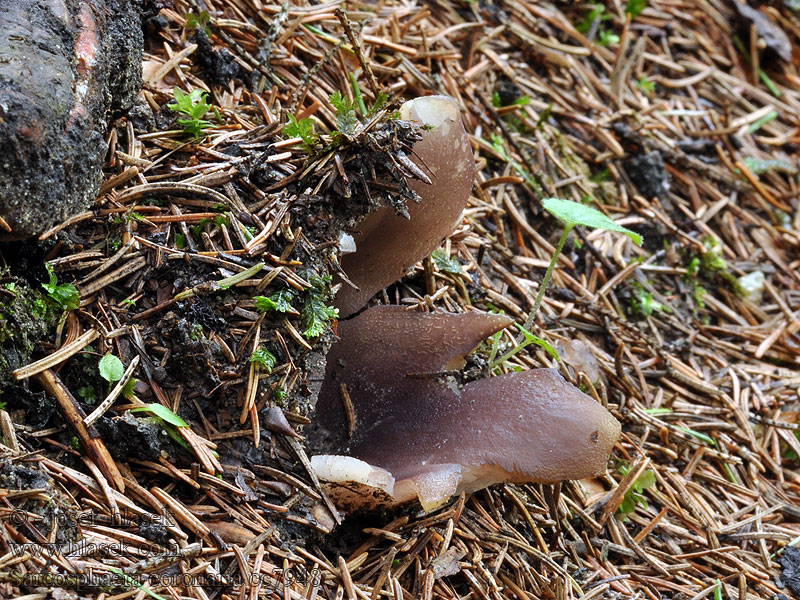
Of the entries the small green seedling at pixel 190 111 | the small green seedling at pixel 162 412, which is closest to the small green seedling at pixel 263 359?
the small green seedling at pixel 162 412

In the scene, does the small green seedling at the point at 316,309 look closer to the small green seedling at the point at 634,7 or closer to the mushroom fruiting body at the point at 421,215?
the mushroom fruiting body at the point at 421,215

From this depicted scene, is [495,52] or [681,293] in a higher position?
[495,52]

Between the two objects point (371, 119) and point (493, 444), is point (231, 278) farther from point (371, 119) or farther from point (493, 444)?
point (493, 444)

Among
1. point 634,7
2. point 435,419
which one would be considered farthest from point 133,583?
point 634,7

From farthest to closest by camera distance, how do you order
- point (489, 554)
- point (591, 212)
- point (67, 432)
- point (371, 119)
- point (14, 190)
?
1. point (591, 212)
2. point (489, 554)
3. point (371, 119)
4. point (67, 432)
5. point (14, 190)

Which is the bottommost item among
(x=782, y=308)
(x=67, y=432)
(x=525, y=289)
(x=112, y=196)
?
(x=782, y=308)

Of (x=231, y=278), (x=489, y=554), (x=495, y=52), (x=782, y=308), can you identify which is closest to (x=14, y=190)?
(x=231, y=278)

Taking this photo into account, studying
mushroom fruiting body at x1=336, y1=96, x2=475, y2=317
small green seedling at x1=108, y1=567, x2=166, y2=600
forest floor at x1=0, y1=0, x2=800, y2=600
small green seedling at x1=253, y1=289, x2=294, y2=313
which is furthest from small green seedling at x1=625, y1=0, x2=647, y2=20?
small green seedling at x1=108, y1=567, x2=166, y2=600
